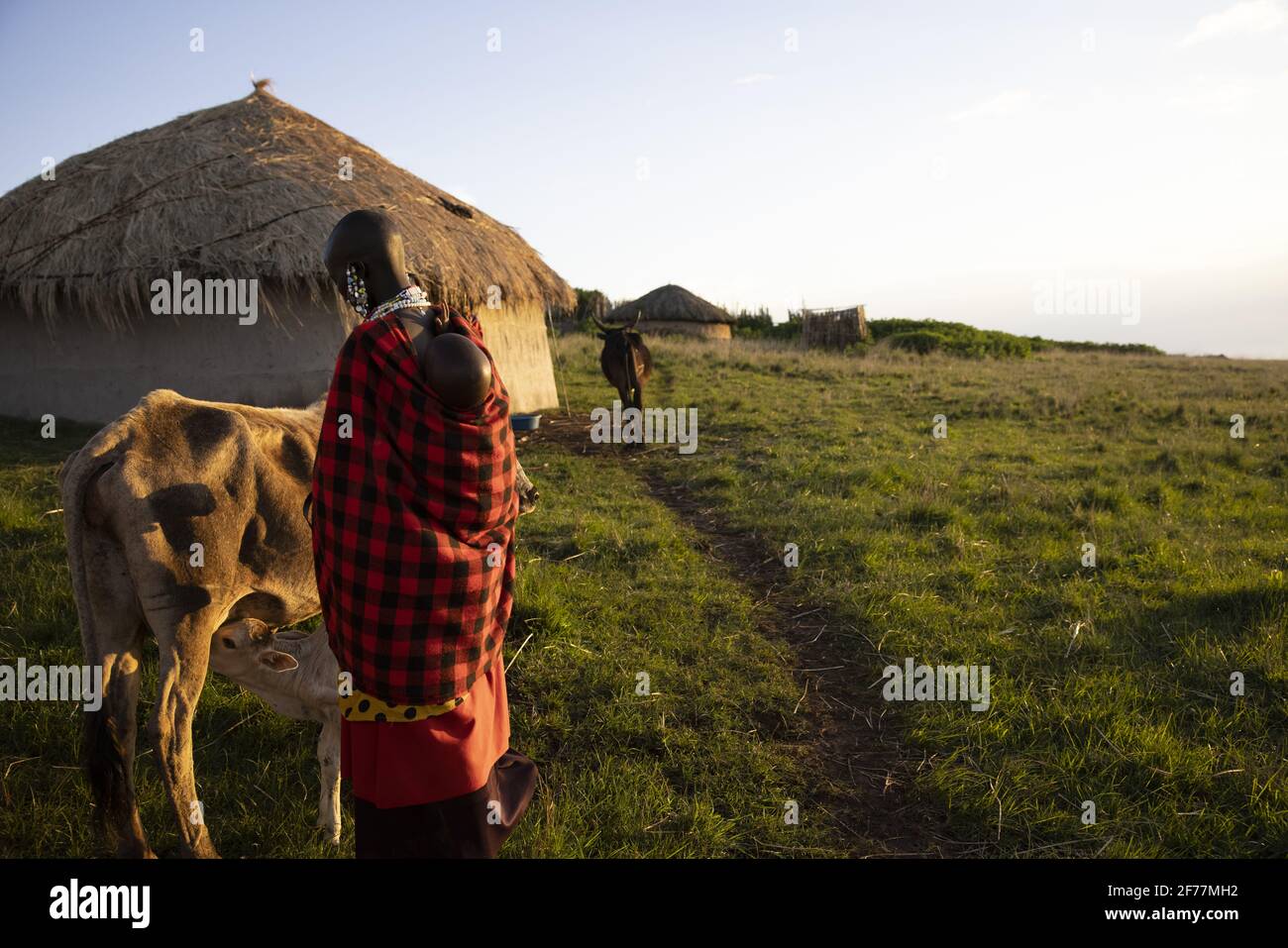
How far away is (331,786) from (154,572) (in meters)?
0.93

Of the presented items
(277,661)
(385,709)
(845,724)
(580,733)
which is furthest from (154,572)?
(845,724)

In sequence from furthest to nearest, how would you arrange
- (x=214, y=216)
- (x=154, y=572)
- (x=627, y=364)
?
(x=627, y=364), (x=214, y=216), (x=154, y=572)

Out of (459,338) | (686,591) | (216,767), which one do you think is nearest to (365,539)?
(459,338)

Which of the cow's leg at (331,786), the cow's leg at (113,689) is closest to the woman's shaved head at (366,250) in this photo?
the cow's leg at (113,689)

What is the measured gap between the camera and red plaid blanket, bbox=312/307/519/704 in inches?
71.2

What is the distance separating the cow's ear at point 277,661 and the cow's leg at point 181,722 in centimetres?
19

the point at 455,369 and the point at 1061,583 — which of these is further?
the point at 1061,583

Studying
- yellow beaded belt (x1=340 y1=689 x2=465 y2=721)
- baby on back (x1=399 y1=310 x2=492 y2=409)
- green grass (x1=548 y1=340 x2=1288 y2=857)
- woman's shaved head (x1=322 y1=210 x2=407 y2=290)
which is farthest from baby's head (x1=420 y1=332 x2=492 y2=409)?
green grass (x1=548 y1=340 x2=1288 y2=857)

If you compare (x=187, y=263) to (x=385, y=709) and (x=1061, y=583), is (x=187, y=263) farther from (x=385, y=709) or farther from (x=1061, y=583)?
(x=1061, y=583)

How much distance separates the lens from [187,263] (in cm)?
900

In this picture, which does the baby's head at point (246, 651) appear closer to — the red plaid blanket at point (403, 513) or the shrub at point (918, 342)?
the red plaid blanket at point (403, 513)

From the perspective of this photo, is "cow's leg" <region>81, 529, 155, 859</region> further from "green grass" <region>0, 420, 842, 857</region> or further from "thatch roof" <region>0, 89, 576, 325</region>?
"thatch roof" <region>0, 89, 576, 325</region>

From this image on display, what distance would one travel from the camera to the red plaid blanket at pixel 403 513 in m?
1.81

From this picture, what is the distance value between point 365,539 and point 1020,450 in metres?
8.81
